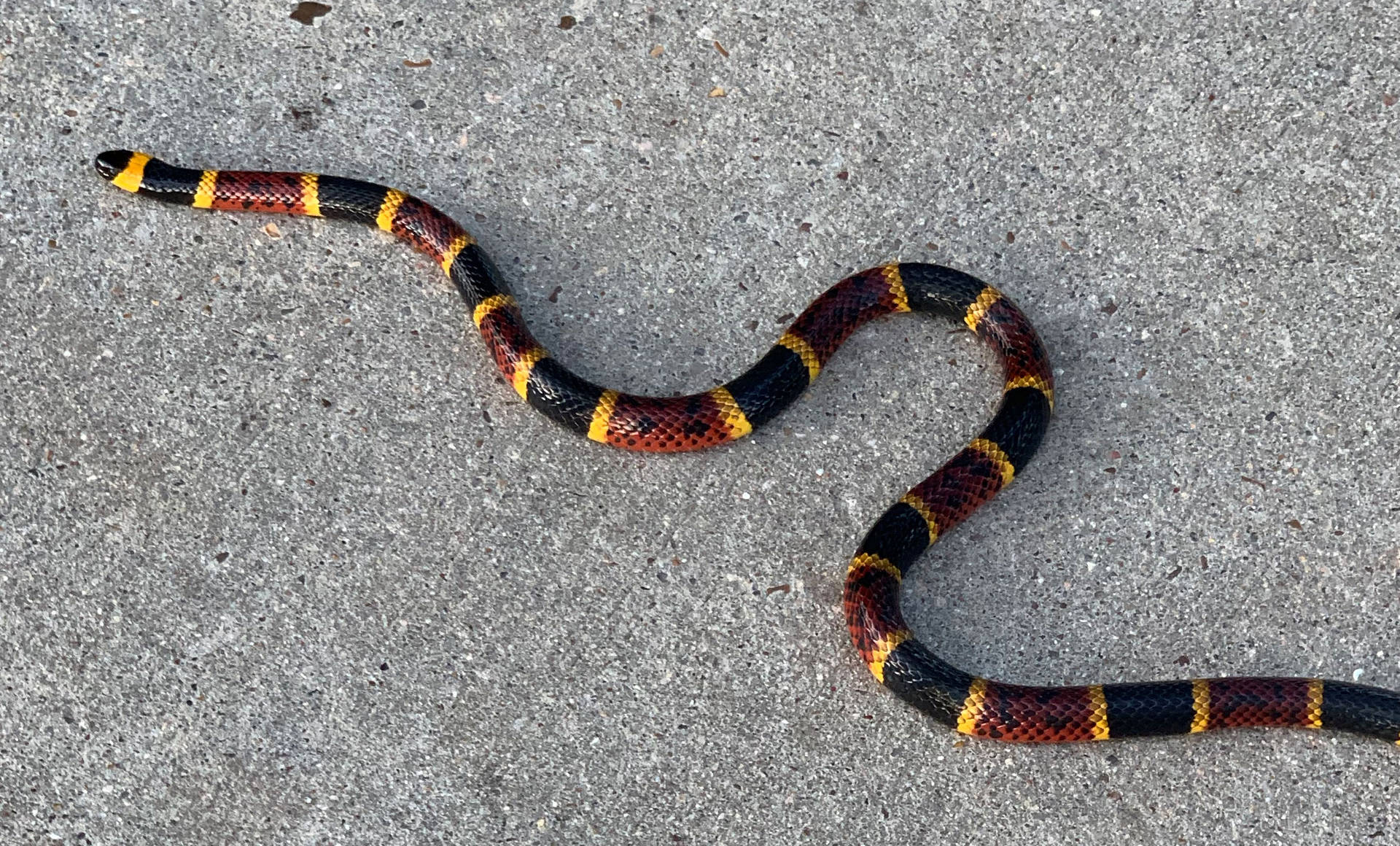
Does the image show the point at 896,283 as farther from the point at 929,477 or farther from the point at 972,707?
the point at 972,707

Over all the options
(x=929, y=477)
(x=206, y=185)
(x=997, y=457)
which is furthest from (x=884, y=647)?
(x=206, y=185)

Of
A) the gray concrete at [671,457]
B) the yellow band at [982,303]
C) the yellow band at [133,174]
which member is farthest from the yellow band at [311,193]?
the yellow band at [982,303]

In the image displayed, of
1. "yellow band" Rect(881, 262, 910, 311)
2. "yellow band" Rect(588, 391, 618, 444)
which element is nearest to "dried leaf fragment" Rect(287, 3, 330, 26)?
"yellow band" Rect(588, 391, 618, 444)

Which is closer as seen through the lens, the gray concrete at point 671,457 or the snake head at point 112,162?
the gray concrete at point 671,457

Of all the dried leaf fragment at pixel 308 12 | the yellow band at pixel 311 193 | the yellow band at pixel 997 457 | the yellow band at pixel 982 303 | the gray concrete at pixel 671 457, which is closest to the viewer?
the gray concrete at pixel 671 457

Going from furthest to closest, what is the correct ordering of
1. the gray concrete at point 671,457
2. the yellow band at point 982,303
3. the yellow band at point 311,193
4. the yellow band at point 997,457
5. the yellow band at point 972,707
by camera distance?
1. the yellow band at point 311,193
2. the yellow band at point 982,303
3. the yellow band at point 997,457
4. the gray concrete at point 671,457
5. the yellow band at point 972,707

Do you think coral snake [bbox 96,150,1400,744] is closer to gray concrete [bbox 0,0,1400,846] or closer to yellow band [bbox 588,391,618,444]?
yellow band [bbox 588,391,618,444]

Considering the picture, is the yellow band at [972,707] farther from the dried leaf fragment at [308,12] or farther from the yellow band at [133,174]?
the dried leaf fragment at [308,12]
